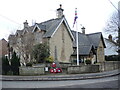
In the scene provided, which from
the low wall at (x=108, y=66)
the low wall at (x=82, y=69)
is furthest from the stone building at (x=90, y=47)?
the low wall at (x=82, y=69)

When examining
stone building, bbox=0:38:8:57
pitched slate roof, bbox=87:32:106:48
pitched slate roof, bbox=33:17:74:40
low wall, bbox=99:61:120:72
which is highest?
pitched slate roof, bbox=33:17:74:40

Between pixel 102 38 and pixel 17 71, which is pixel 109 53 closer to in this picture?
Result: pixel 102 38

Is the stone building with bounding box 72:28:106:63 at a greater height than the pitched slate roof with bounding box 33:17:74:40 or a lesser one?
lesser

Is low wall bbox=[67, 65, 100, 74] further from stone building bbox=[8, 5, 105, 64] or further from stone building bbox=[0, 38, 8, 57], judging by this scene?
stone building bbox=[0, 38, 8, 57]

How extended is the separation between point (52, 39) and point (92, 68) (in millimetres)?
9974

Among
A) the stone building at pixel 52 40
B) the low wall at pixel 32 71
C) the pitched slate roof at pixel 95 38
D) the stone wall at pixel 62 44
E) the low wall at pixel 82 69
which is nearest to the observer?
the low wall at pixel 32 71

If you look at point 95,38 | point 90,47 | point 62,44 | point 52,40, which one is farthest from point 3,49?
point 95,38

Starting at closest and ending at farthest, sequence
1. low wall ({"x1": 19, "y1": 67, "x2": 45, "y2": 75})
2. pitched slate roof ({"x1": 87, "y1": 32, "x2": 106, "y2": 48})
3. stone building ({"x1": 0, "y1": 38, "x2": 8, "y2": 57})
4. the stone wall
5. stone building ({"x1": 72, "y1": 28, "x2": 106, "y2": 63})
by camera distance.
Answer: low wall ({"x1": 19, "y1": 67, "x2": 45, "y2": 75})
the stone wall
stone building ({"x1": 72, "y1": 28, "x2": 106, "y2": 63})
pitched slate roof ({"x1": 87, "y1": 32, "x2": 106, "y2": 48})
stone building ({"x1": 0, "y1": 38, "x2": 8, "y2": 57})

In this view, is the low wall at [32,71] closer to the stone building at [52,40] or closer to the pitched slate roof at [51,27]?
the stone building at [52,40]

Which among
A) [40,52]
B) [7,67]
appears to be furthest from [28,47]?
[7,67]

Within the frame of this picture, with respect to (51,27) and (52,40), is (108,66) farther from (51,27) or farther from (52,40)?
(51,27)

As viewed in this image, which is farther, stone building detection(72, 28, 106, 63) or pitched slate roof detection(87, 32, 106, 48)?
pitched slate roof detection(87, 32, 106, 48)

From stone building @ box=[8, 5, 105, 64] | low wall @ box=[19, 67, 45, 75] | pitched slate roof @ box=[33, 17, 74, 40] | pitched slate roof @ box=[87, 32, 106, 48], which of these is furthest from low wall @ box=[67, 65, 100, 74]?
pitched slate roof @ box=[87, 32, 106, 48]

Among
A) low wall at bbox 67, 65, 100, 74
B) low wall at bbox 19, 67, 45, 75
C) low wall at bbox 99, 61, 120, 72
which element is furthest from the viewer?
low wall at bbox 99, 61, 120, 72
